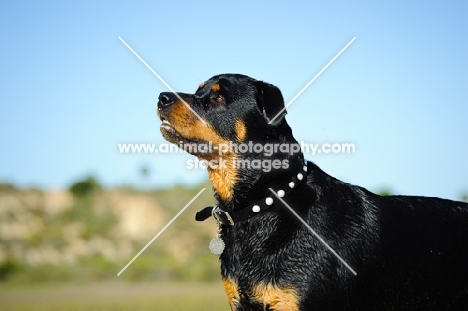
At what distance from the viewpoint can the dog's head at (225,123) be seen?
4.61 meters

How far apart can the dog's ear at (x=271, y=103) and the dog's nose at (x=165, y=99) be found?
0.61 m

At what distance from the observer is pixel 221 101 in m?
4.77

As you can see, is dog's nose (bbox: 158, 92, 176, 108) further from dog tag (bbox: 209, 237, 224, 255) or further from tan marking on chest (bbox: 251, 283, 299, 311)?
tan marking on chest (bbox: 251, 283, 299, 311)

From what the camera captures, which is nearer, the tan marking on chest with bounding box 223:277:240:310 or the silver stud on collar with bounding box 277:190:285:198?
the tan marking on chest with bounding box 223:277:240:310

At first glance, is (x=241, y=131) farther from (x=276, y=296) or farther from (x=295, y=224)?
(x=276, y=296)

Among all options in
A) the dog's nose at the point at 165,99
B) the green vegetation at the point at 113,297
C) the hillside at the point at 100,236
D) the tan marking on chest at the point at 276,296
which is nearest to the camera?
the tan marking on chest at the point at 276,296

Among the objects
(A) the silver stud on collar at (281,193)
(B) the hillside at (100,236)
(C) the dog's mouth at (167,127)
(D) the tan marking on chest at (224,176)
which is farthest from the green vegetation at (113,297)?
(A) the silver stud on collar at (281,193)

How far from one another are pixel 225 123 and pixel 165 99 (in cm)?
46

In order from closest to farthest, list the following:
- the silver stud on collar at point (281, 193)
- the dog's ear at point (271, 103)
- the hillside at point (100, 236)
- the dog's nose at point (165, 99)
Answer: the silver stud on collar at point (281, 193) < the dog's ear at point (271, 103) < the dog's nose at point (165, 99) < the hillside at point (100, 236)

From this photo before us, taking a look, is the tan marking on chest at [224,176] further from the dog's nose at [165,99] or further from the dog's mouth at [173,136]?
the dog's nose at [165,99]

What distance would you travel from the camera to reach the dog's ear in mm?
4602

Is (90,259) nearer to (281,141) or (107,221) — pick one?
(107,221)

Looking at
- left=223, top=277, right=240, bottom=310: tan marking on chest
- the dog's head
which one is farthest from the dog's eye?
left=223, top=277, right=240, bottom=310: tan marking on chest

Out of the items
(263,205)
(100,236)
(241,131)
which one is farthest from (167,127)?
(100,236)
